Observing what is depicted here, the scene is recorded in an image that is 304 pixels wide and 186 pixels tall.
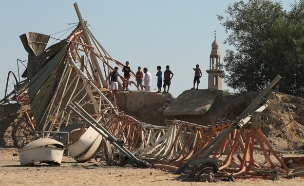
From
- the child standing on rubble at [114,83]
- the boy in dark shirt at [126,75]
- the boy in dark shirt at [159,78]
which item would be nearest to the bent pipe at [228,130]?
the boy in dark shirt at [159,78]

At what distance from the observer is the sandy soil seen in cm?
1812

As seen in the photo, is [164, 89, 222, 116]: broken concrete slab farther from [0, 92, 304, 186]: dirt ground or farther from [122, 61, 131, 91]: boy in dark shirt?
[122, 61, 131, 91]: boy in dark shirt

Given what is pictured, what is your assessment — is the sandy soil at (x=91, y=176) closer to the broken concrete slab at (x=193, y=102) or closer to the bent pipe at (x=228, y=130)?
the bent pipe at (x=228, y=130)

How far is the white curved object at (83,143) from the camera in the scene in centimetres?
2583

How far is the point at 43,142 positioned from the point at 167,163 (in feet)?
15.3

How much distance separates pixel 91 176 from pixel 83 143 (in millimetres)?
5669

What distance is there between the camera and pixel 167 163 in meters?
22.4

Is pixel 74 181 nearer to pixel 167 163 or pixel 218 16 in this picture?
pixel 167 163

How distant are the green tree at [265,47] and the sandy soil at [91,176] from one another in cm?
1225

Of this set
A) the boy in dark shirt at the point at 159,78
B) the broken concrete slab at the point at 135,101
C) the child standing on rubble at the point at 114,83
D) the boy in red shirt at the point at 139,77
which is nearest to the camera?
the boy in dark shirt at the point at 159,78

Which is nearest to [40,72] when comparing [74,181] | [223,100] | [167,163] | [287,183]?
[223,100]

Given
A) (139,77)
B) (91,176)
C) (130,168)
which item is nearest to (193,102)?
(139,77)

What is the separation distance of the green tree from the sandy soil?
1225 centimetres

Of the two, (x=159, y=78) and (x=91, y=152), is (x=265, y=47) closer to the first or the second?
(x=159, y=78)
